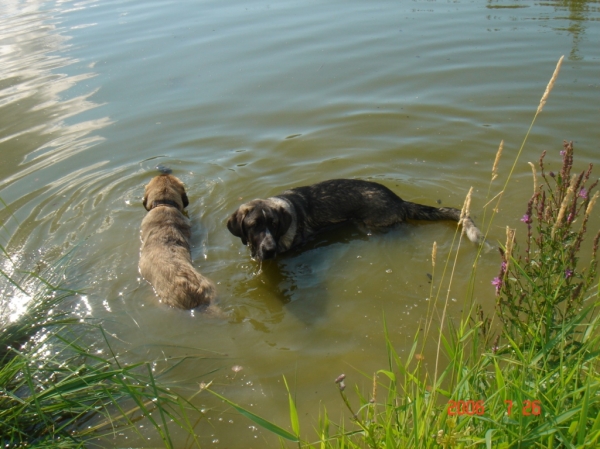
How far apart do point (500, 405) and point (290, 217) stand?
3.55 metres

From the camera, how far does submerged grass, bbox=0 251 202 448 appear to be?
328 cm

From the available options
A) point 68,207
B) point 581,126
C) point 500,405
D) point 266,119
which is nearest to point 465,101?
point 581,126

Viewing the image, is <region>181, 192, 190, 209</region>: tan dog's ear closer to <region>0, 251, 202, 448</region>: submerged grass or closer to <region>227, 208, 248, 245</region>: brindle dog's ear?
<region>227, 208, 248, 245</region>: brindle dog's ear

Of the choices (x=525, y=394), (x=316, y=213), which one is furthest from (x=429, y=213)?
(x=525, y=394)

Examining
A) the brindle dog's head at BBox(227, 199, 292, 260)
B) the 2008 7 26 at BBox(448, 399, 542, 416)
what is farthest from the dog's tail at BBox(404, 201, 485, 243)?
the 2008 7 26 at BBox(448, 399, 542, 416)

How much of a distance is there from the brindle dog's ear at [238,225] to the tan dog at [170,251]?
0.54 m

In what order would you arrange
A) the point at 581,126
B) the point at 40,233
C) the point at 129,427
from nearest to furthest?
the point at 129,427
the point at 40,233
the point at 581,126

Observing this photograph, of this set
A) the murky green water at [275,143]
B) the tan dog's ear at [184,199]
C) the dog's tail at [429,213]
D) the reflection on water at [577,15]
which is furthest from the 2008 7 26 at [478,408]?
the reflection on water at [577,15]

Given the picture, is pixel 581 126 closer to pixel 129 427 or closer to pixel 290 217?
pixel 290 217

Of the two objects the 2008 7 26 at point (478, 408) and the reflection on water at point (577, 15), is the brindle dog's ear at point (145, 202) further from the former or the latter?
the reflection on water at point (577, 15)

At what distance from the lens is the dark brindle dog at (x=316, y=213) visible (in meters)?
5.64

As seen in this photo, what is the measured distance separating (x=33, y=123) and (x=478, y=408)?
8900 mm

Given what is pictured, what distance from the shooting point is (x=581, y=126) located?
24.9 feet

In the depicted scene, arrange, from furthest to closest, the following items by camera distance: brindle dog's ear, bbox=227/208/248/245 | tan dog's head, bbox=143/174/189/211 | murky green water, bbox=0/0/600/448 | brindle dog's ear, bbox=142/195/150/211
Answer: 1. brindle dog's ear, bbox=142/195/150/211
2. tan dog's head, bbox=143/174/189/211
3. brindle dog's ear, bbox=227/208/248/245
4. murky green water, bbox=0/0/600/448
